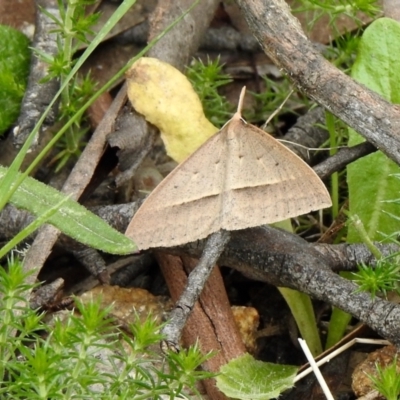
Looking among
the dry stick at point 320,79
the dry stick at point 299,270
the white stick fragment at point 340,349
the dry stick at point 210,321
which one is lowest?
the white stick fragment at point 340,349

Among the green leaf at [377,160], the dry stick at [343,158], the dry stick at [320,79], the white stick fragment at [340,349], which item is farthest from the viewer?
the green leaf at [377,160]

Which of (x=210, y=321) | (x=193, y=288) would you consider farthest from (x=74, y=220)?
(x=210, y=321)

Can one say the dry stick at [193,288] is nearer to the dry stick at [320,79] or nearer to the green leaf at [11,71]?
the dry stick at [320,79]

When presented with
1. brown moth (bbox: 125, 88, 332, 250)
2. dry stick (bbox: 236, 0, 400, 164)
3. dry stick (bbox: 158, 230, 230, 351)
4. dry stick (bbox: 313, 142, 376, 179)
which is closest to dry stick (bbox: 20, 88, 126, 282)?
brown moth (bbox: 125, 88, 332, 250)

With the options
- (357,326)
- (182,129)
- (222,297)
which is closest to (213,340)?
(222,297)

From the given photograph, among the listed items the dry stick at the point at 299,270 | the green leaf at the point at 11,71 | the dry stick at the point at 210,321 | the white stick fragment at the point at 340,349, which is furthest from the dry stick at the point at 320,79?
the green leaf at the point at 11,71

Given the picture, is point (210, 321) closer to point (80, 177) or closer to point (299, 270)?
point (299, 270)

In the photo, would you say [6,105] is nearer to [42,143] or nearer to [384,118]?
[42,143]
